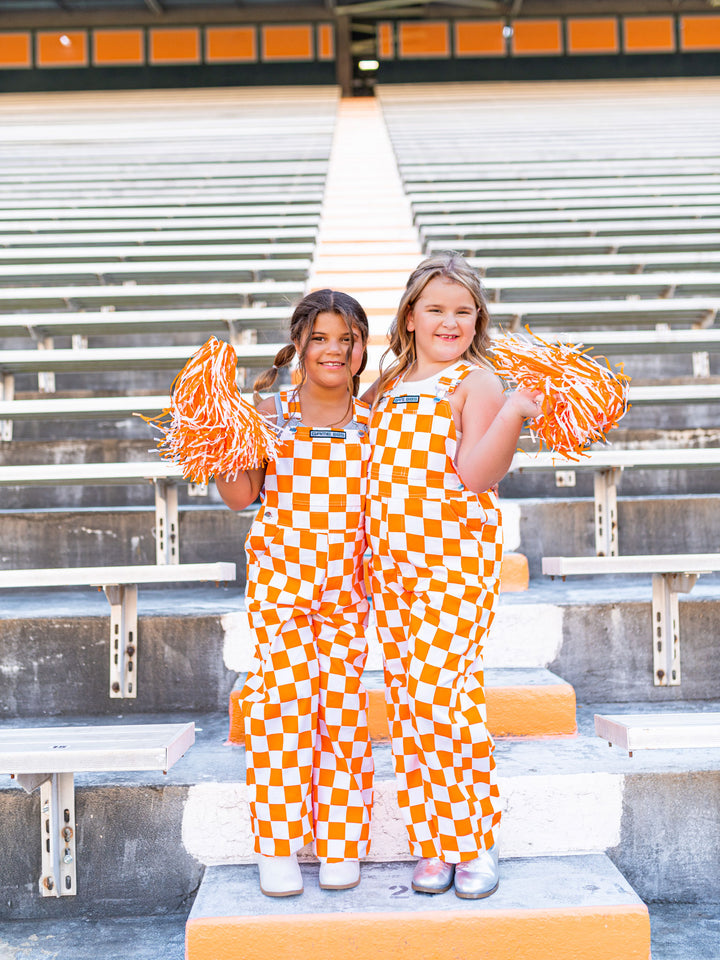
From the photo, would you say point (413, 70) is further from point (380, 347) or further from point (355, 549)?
point (355, 549)

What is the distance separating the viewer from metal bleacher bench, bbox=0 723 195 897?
1203mm

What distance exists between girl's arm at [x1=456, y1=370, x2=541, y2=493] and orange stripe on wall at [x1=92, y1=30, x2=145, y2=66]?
11134mm

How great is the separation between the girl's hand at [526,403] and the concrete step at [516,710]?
0.60 metres

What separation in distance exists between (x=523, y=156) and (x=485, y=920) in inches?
210

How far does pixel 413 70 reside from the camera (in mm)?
10695

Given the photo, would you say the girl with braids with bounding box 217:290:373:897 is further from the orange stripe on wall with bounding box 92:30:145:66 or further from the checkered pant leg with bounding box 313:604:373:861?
the orange stripe on wall with bounding box 92:30:145:66

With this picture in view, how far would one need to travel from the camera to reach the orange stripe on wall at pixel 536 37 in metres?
10.6

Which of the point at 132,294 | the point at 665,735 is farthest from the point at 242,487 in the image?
the point at 132,294

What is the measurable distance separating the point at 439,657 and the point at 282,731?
0.25m

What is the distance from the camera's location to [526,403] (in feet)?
3.63

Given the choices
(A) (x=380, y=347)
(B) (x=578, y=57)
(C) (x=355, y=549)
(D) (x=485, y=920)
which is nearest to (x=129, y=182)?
(A) (x=380, y=347)

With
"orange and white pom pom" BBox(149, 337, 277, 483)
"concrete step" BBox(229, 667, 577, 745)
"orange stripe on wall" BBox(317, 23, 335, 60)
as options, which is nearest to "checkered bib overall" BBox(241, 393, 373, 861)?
"orange and white pom pom" BBox(149, 337, 277, 483)

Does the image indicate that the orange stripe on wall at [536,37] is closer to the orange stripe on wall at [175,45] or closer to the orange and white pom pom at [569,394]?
the orange stripe on wall at [175,45]

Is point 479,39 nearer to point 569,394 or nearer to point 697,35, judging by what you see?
point 697,35
